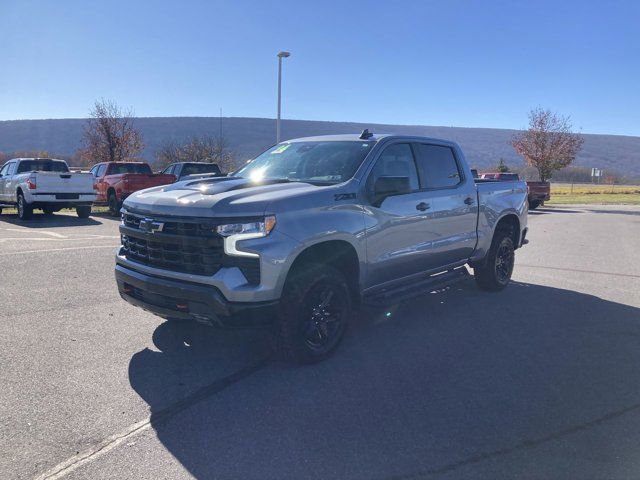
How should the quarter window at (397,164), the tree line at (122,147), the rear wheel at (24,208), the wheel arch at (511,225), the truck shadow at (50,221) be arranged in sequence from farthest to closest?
the tree line at (122,147) → the rear wheel at (24,208) → the truck shadow at (50,221) → the wheel arch at (511,225) → the quarter window at (397,164)

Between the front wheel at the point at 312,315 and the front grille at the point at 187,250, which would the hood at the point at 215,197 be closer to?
the front grille at the point at 187,250

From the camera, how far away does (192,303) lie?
4070 millimetres

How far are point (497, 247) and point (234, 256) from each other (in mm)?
4486

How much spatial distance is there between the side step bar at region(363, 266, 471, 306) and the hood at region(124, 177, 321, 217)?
126cm

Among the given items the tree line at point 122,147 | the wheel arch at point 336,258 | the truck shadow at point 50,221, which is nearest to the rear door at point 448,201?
the wheel arch at point 336,258

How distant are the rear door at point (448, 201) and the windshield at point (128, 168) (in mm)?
14421

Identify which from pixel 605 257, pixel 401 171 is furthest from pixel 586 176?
pixel 401 171

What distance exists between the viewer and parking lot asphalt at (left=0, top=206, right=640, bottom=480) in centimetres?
307

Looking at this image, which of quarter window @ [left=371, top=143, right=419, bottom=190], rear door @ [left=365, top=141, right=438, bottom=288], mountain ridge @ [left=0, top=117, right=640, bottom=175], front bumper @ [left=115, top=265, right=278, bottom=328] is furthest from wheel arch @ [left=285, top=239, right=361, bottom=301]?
mountain ridge @ [left=0, top=117, right=640, bottom=175]

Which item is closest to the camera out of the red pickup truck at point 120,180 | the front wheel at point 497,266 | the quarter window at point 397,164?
the quarter window at point 397,164

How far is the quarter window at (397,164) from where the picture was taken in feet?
17.4

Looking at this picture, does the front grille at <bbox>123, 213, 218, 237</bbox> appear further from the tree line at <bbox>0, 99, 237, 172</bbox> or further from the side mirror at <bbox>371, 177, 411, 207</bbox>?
the tree line at <bbox>0, 99, 237, 172</bbox>

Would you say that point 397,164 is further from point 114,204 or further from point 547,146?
point 547,146

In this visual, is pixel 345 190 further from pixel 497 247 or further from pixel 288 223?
pixel 497 247
